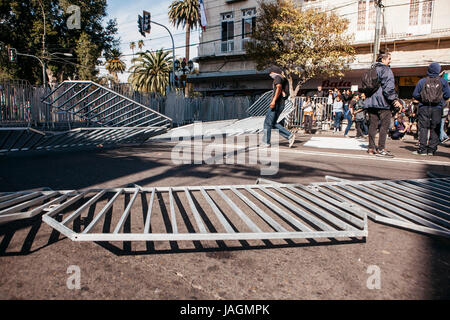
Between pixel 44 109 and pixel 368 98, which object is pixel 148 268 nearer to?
pixel 368 98

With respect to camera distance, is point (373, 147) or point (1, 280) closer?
point (1, 280)

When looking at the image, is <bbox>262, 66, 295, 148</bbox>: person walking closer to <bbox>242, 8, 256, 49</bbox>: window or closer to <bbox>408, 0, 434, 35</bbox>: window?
<bbox>408, 0, 434, 35</bbox>: window

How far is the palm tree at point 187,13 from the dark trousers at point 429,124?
3531 centimetres

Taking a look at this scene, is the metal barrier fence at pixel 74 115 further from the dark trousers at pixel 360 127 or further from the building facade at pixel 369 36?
the dark trousers at pixel 360 127

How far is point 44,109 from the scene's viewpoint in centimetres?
1223

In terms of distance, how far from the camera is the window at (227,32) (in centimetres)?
2827

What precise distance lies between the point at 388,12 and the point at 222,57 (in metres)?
14.0

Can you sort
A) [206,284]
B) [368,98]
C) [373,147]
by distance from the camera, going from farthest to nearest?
[373,147]
[368,98]
[206,284]

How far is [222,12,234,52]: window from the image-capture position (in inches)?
1113

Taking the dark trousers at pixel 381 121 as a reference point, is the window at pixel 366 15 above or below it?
above

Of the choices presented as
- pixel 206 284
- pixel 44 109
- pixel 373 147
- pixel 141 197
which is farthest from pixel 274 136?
pixel 206 284

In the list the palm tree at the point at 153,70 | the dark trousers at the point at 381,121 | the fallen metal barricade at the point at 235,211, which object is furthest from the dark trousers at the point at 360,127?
the palm tree at the point at 153,70

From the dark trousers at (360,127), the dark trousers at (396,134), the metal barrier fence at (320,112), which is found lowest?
the dark trousers at (396,134)
